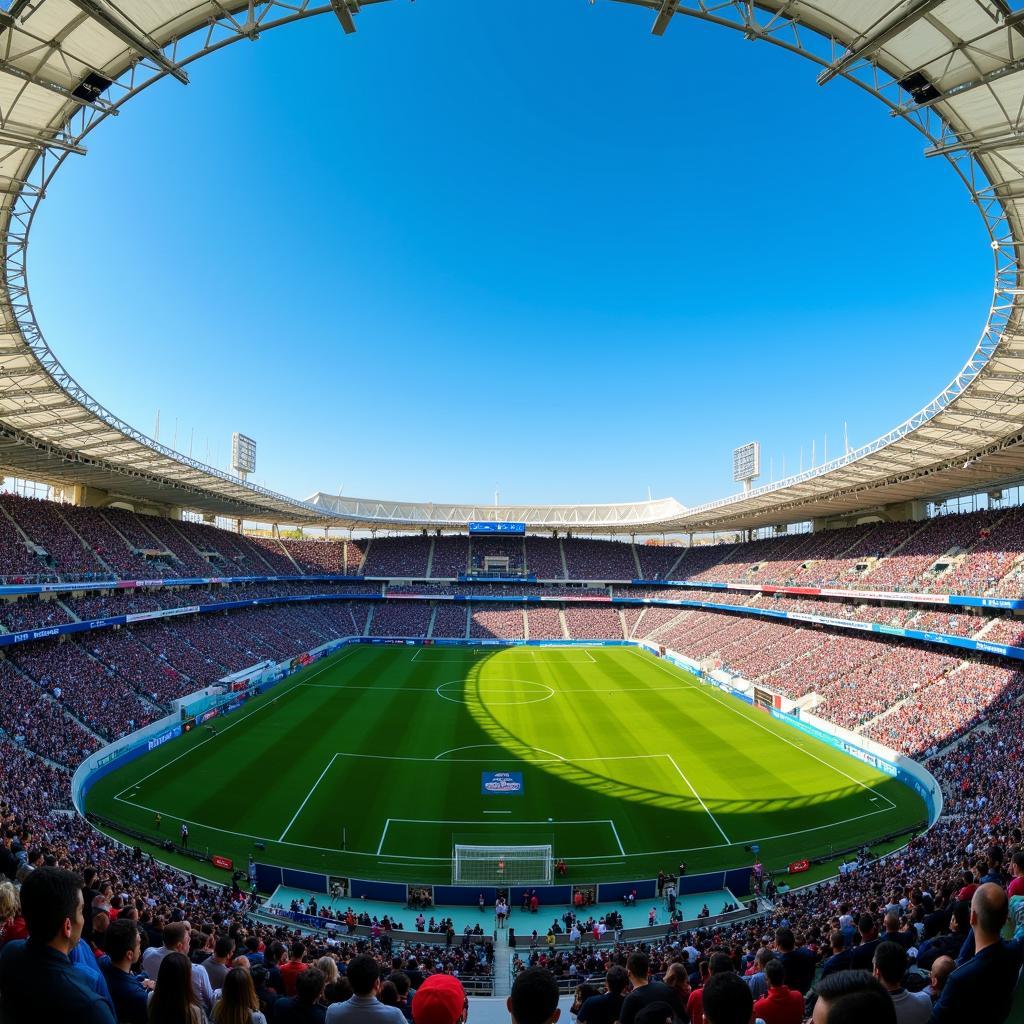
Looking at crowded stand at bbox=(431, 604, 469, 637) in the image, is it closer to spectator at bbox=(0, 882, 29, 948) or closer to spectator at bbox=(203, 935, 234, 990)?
spectator at bbox=(203, 935, 234, 990)

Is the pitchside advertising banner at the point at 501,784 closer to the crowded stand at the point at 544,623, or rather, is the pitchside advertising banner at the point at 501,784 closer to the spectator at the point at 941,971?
the spectator at the point at 941,971

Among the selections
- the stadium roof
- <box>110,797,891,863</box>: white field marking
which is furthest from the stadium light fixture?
<box>110,797,891,863</box>: white field marking

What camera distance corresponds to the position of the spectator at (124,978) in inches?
161

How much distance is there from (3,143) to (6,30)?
3.25 m

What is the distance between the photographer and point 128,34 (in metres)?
9.97

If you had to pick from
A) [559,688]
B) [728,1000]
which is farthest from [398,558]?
[728,1000]

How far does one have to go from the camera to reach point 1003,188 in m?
14.4

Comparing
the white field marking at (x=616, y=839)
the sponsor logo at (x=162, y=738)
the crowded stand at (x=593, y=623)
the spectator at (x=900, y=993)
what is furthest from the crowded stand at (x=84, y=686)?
the crowded stand at (x=593, y=623)

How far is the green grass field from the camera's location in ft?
69.7

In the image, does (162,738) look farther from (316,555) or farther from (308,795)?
(316,555)

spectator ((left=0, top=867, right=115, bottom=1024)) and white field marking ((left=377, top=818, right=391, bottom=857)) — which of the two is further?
white field marking ((left=377, top=818, right=391, bottom=857))

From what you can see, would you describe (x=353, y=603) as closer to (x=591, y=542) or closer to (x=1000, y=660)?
(x=591, y=542)

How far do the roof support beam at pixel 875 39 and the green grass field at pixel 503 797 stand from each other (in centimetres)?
2136

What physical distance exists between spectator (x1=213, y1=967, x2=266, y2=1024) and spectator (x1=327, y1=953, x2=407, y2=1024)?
19.4 inches
